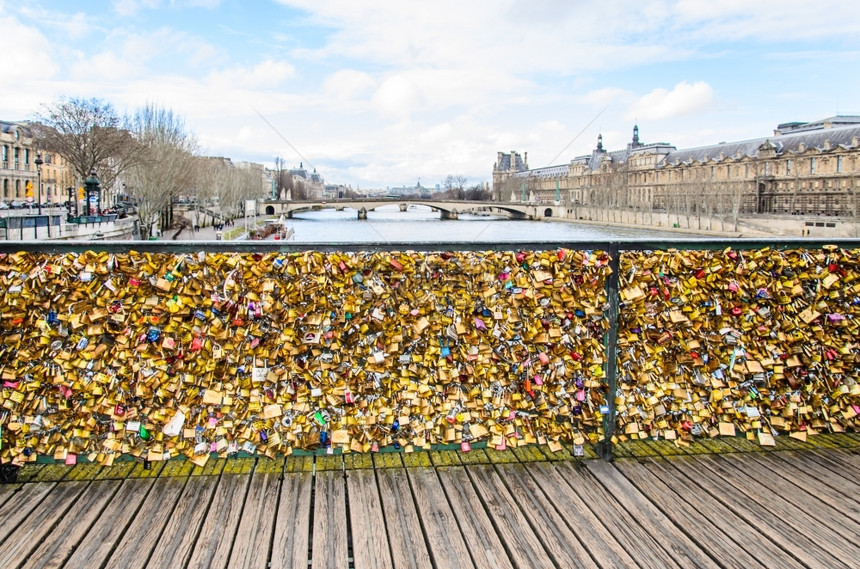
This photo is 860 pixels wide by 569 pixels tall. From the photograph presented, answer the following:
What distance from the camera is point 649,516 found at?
3.11 m

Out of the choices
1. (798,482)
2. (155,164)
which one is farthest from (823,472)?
(155,164)

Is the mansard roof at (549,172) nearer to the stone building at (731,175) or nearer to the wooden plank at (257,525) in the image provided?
the stone building at (731,175)

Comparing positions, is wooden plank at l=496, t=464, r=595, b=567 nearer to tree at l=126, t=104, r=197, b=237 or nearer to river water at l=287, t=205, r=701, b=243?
river water at l=287, t=205, r=701, b=243

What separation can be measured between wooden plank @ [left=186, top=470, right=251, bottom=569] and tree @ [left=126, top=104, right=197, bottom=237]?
34.1 m

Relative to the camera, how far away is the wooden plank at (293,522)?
2.72 m

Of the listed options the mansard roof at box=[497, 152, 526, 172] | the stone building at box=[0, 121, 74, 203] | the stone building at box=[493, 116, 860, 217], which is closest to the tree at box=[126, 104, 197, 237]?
the stone building at box=[0, 121, 74, 203]

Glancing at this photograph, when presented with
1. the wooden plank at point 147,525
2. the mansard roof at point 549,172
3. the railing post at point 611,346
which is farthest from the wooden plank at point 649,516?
the mansard roof at point 549,172

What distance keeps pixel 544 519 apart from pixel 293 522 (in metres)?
1.20

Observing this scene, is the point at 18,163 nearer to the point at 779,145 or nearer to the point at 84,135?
the point at 84,135

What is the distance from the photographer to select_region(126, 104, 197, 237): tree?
3512 centimetres

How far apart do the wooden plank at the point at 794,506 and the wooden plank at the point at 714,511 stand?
0.64ft

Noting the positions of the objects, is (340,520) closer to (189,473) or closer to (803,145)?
(189,473)

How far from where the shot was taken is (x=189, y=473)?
3.47 m

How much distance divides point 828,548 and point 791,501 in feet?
1.51
